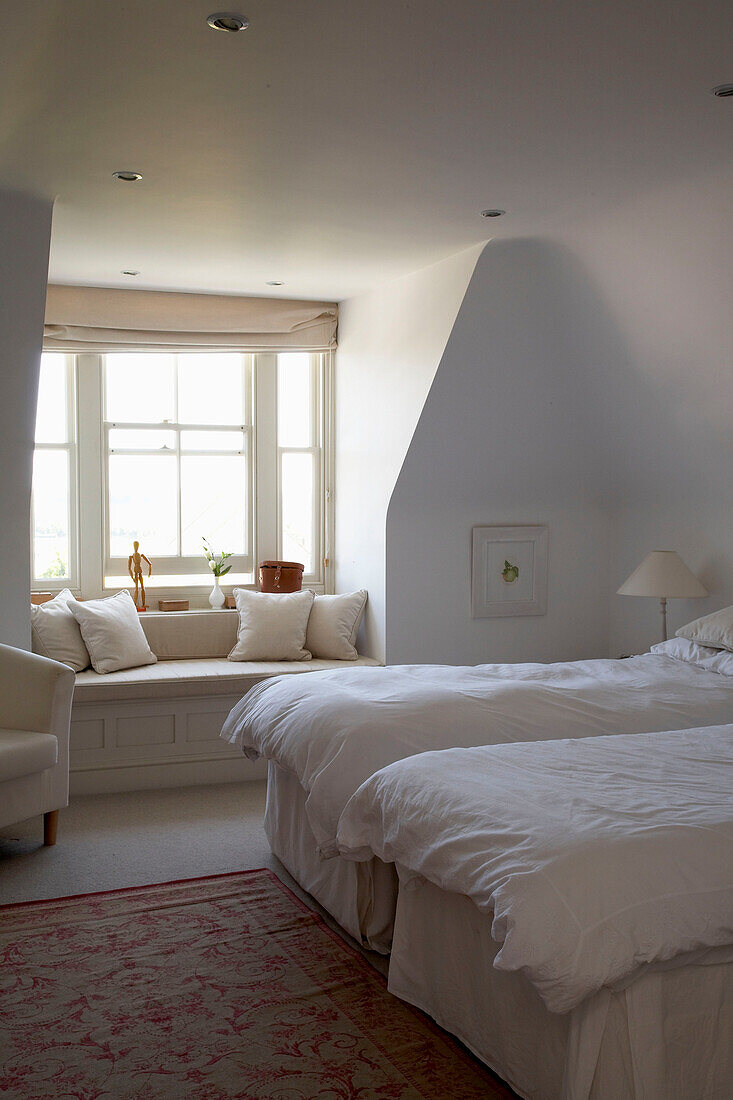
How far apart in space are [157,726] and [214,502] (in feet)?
5.21

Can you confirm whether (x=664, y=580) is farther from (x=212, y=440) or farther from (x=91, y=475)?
(x=91, y=475)

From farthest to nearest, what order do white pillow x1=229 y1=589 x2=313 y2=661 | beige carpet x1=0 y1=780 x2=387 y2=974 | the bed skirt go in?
1. white pillow x1=229 y1=589 x2=313 y2=661
2. beige carpet x1=0 y1=780 x2=387 y2=974
3. the bed skirt

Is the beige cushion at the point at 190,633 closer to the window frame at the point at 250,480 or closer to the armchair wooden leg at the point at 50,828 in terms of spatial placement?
the window frame at the point at 250,480

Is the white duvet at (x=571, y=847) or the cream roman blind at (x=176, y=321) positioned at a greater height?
the cream roman blind at (x=176, y=321)

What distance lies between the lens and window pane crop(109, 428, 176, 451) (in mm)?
5840

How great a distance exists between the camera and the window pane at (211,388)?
599 cm

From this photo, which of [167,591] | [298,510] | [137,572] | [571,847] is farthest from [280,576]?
[571,847]

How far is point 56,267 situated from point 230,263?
0.91m

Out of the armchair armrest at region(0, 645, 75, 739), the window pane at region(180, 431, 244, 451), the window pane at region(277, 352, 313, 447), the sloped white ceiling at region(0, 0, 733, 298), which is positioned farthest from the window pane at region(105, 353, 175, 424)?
the armchair armrest at region(0, 645, 75, 739)

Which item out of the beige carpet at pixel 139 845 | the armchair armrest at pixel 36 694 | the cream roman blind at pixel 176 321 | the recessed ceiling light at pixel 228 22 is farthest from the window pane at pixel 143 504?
the recessed ceiling light at pixel 228 22

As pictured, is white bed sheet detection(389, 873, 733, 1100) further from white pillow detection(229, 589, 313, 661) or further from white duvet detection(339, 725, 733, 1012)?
white pillow detection(229, 589, 313, 661)

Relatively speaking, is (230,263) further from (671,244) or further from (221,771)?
(221,771)

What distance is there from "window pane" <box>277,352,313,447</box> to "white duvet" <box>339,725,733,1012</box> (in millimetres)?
3597

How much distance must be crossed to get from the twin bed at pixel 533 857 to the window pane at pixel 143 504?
7.40 feet
